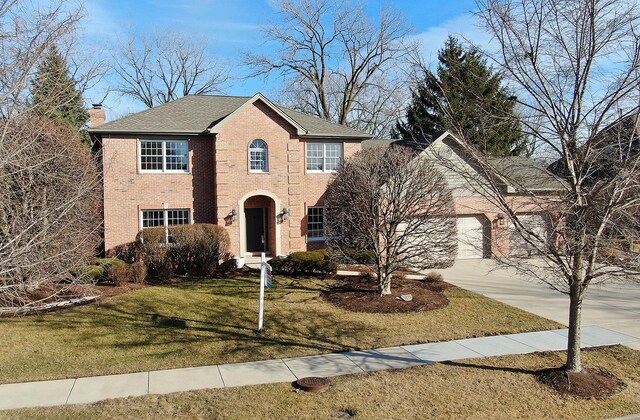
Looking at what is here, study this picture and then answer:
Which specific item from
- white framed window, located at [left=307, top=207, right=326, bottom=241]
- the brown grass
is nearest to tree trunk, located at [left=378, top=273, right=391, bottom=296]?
the brown grass

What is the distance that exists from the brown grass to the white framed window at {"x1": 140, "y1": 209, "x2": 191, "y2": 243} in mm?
13547

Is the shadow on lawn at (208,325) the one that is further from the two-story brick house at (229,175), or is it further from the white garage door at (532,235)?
the two-story brick house at (229,175)

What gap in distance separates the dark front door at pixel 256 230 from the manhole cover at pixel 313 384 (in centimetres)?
1421

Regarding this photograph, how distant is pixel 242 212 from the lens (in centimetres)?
2025

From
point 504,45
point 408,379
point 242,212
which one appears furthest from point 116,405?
point 242,212

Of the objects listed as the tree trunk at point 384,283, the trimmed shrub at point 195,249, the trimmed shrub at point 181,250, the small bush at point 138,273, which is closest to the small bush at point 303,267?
the trimmed shrub at point 195,249

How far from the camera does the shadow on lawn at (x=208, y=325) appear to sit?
30.6 ft

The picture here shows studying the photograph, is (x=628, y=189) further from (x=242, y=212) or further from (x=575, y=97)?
(x=242, y=212)

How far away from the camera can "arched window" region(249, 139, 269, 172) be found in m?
20.3

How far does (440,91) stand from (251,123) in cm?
1347

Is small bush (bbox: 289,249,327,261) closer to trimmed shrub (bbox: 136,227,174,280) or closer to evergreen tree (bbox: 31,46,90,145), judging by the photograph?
trimmed shrub (bbox: 136,227,174,280)

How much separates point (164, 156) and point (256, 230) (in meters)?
5.09

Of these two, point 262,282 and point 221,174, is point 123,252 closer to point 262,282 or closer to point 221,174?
point 221,174

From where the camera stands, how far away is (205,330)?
10.3 meters
